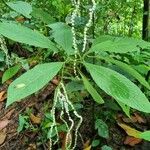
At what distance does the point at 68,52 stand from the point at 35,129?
4.09 ft

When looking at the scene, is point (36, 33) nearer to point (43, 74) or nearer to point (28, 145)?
point (43, 74)

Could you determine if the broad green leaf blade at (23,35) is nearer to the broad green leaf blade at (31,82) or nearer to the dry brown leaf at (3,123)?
the broad green leaf blade at (31,82)

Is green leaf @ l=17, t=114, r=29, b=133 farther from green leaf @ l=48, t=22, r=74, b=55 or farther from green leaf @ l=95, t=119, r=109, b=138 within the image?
green leaf @ l=48, t=22, r=74, b=55

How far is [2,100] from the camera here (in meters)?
Answer: 3.14

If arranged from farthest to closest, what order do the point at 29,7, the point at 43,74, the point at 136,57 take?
the point at 136,57 → the point at 29,7 → the point at 43,74

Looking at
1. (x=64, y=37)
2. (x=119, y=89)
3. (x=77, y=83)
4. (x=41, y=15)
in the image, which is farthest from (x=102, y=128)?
(x=119, y=89)

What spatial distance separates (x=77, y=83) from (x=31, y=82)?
0.76 metres

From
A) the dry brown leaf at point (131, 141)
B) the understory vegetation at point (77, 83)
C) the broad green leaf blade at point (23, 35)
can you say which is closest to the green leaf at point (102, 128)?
the understory vegetation at point (77, 83)

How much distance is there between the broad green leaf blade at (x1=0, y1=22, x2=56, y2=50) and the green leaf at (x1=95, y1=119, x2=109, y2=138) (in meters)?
0.96

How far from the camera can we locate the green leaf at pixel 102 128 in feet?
7.23

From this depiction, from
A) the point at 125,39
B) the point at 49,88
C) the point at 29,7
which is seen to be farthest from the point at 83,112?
the point at 125,39

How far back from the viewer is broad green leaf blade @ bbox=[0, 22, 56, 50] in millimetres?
1332

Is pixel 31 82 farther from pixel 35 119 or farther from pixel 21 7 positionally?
pixel 35 119

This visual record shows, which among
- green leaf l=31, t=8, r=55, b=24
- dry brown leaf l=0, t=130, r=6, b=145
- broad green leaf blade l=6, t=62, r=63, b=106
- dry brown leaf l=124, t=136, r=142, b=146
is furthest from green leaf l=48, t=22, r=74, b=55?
dry brown leaf l=0, t=130, r=6, b=145
